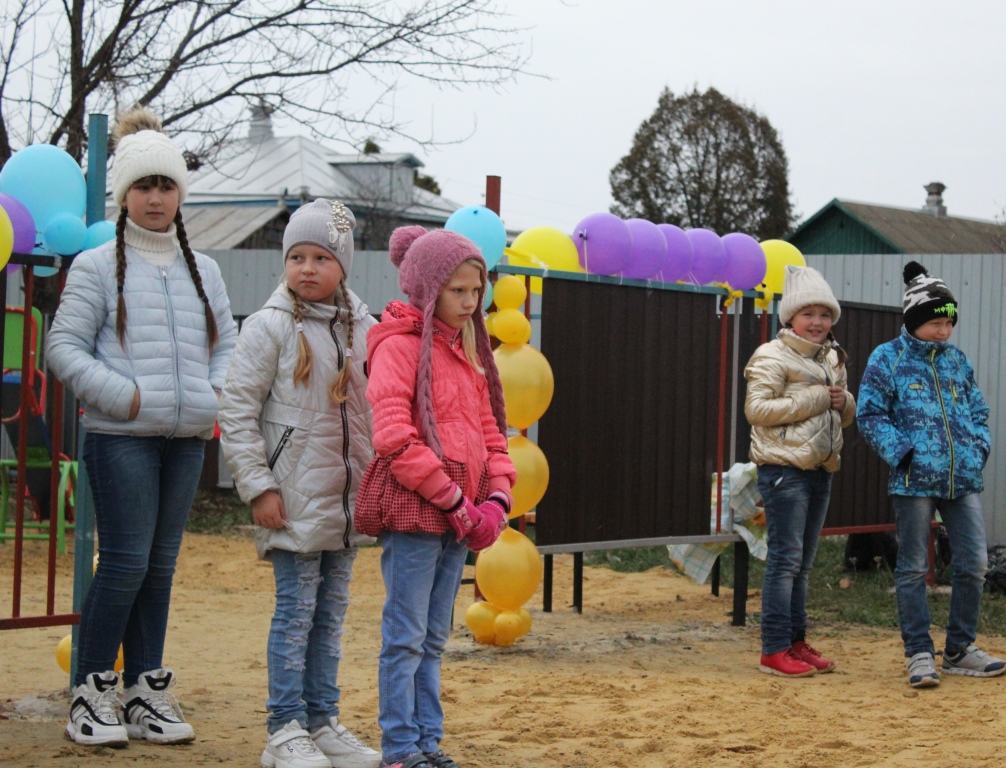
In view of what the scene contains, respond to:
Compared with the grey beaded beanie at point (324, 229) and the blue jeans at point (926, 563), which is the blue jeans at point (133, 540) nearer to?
the grey beaded beanie at point (324, 229)

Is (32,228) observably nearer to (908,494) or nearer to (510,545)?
(510,545)

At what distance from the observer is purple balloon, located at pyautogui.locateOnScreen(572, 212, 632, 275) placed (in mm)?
6266

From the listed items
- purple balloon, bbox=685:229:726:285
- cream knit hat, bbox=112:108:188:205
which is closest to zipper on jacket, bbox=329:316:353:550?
cream knit hat, bbox=112:108:188:205

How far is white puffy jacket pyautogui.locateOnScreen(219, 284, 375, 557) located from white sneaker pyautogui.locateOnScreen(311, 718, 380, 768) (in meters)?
0.61

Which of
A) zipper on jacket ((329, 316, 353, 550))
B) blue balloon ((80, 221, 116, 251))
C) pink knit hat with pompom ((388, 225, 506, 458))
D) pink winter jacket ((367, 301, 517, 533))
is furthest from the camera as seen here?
blue balloon ((80, 221, 116, 251))

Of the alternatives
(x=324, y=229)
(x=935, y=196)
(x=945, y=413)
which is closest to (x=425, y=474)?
(x=324, y=229)

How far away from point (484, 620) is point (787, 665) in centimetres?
148

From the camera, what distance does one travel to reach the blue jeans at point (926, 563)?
5395 millimetres

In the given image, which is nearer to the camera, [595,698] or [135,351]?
[135,351]

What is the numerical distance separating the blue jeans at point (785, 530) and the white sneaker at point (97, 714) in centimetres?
295

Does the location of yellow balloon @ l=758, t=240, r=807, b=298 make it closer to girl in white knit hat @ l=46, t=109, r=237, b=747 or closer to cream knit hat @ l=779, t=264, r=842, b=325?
cream knit hat @ l=779, t=264, r=842, b=325

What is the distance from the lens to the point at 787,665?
18.0 ft

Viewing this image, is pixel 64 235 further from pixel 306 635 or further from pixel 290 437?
pixel 306 635

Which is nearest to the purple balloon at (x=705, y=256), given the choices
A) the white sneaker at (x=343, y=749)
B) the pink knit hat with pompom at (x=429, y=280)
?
the pink knit hat with pompom at (x=429, y=280)
